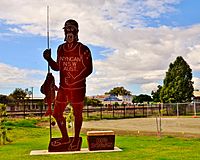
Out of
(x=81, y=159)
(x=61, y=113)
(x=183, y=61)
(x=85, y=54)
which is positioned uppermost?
(x=183, y=61)

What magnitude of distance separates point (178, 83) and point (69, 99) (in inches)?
1379

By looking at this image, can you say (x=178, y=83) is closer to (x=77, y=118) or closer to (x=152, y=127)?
(x=152, y=127)

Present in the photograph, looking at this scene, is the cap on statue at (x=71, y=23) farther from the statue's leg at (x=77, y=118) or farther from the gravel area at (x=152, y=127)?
the gravel area at (x=152, y=127)

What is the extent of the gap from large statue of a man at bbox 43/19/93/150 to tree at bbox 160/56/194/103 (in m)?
34.6

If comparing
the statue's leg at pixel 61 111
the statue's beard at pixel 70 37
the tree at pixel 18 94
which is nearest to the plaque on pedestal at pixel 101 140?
the statue's leg at pixel 61 111

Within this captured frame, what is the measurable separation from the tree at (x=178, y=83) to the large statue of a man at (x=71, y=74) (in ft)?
113

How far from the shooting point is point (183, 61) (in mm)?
46875

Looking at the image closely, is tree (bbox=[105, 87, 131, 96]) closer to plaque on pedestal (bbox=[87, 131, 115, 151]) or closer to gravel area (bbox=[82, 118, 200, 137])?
gravel area (bbox=[82, 118, 200, 137])

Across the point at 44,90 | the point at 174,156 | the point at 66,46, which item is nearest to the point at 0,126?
A: the point at 44,90

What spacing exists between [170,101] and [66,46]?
116 feet

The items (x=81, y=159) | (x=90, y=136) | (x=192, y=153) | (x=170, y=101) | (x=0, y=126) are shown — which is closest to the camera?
(x=81, y=159)

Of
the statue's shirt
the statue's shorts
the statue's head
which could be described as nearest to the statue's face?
the statue's head

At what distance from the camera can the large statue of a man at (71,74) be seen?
1234 cm

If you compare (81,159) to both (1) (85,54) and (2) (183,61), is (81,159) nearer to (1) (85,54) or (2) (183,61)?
(1) (85,54)
